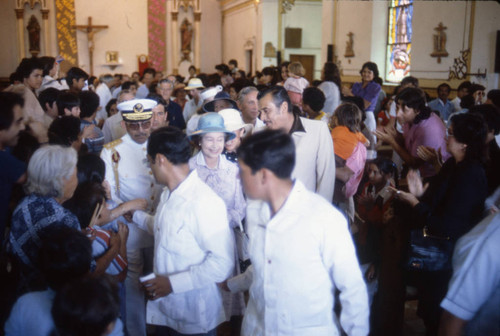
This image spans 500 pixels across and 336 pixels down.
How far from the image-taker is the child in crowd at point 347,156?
378 centimetres

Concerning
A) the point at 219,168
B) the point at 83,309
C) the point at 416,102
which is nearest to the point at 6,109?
the point at 219,168

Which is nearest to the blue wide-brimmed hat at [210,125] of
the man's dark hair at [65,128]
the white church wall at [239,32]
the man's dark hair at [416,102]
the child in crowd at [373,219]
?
the child in crowd at [373,219]

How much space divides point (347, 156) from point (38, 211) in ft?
8.59

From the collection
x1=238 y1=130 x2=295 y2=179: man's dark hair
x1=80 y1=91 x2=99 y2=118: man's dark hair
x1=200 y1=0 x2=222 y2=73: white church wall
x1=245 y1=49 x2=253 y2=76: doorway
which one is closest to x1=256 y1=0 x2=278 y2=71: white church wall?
x1=245 y1=49 x2=253 y2=76: doorway

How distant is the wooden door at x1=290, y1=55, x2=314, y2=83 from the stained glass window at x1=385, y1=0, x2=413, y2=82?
17.2 feet

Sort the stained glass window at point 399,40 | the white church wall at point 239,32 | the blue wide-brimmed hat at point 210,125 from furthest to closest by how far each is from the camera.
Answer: the white church wall at point 239,32 → the stained glass window at point 399,40 → the blue wide-brimmed hat at point 210,125

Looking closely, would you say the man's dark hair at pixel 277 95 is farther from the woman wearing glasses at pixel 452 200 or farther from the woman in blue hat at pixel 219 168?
the woman wearing glasses at pixel 452 200

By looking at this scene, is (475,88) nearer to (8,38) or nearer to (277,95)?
(277,95)

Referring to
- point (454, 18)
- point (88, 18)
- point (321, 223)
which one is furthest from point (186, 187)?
point (88, 18)

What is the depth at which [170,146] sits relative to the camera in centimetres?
215

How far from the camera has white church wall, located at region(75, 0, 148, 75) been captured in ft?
60.4

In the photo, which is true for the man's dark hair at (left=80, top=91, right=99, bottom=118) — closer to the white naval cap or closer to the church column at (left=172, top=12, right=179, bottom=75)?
the white naval cap

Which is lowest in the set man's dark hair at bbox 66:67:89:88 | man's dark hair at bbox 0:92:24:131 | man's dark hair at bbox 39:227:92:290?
man's dark hair at bbox 39:227:92:290

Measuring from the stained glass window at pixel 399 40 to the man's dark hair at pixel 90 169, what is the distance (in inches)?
380
